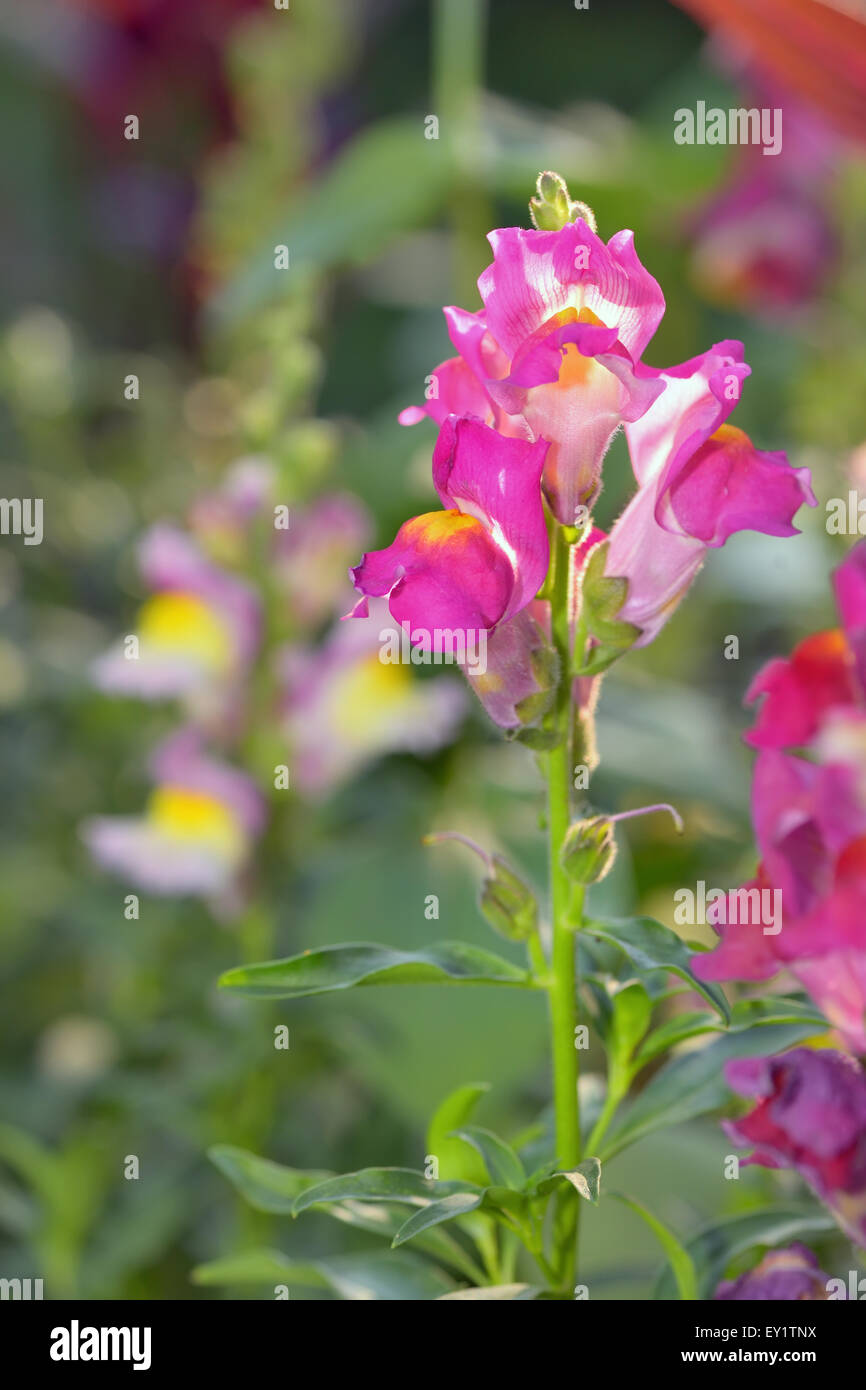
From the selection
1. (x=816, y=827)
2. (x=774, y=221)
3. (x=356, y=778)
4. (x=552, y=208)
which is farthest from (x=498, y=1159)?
(x=774, y=221)

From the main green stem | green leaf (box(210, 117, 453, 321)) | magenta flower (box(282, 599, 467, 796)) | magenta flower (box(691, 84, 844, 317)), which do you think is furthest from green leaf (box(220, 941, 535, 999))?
magenta flower (box(691, 84, 844, 317))

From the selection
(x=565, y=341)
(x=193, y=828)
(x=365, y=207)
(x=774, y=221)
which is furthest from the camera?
(x=774, y=221)

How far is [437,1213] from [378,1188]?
0.02m

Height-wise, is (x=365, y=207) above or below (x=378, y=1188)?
above

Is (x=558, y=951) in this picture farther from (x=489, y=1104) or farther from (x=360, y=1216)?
(x=489, y=1104)

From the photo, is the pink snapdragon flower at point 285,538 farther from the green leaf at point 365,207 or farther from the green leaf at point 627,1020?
the green leaf at point 627,1020

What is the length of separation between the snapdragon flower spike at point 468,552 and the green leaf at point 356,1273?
0.57ft

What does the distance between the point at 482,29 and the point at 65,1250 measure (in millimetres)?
1805

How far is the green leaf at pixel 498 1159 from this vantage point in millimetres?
352

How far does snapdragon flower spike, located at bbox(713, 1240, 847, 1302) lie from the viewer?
36 cm

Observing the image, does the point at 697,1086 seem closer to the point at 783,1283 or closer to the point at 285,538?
the point at 783,1283

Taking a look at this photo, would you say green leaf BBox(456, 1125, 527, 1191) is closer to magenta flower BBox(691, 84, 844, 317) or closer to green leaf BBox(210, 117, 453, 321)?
green leaf BBox(210, 117, 453, 321)

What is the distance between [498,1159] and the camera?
356 mm
